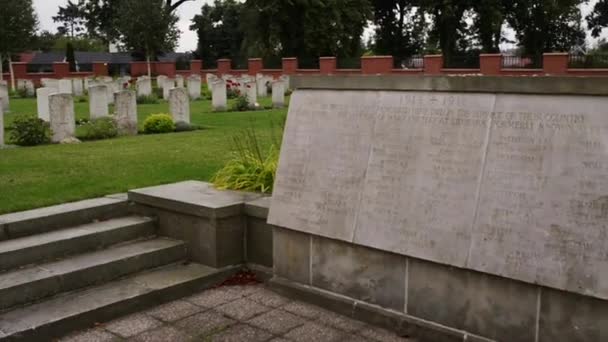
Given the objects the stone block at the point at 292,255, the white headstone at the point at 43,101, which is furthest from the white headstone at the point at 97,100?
the stone block at the point at 292,255

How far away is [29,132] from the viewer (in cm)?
1099

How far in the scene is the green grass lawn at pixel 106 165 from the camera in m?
6.59

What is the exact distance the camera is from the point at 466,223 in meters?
3.91

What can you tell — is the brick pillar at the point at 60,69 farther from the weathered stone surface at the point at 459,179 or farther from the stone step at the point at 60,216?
the weathered stone surface at the point at 459,179

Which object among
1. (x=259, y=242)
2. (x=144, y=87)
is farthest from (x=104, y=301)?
(x=144, y=87)

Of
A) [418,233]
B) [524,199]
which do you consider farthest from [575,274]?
[418,233]

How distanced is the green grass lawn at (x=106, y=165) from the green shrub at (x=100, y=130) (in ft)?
1.74

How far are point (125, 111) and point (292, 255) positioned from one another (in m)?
8.66

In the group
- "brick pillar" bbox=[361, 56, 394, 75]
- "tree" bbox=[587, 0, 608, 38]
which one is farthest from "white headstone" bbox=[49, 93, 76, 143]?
"tree" bbox=[587, 0, 608, 38]

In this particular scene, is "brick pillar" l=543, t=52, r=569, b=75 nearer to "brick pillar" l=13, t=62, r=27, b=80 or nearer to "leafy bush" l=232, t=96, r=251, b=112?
"leafy bush" l=232, t=96, r=251, b=112

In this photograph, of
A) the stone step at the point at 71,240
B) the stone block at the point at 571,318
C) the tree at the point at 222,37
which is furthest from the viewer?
the tree at the point at 222,37

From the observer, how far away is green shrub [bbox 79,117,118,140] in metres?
12.0

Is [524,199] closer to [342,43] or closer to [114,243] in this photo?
[114,243]

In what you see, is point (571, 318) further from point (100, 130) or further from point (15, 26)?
point (15, 26)
